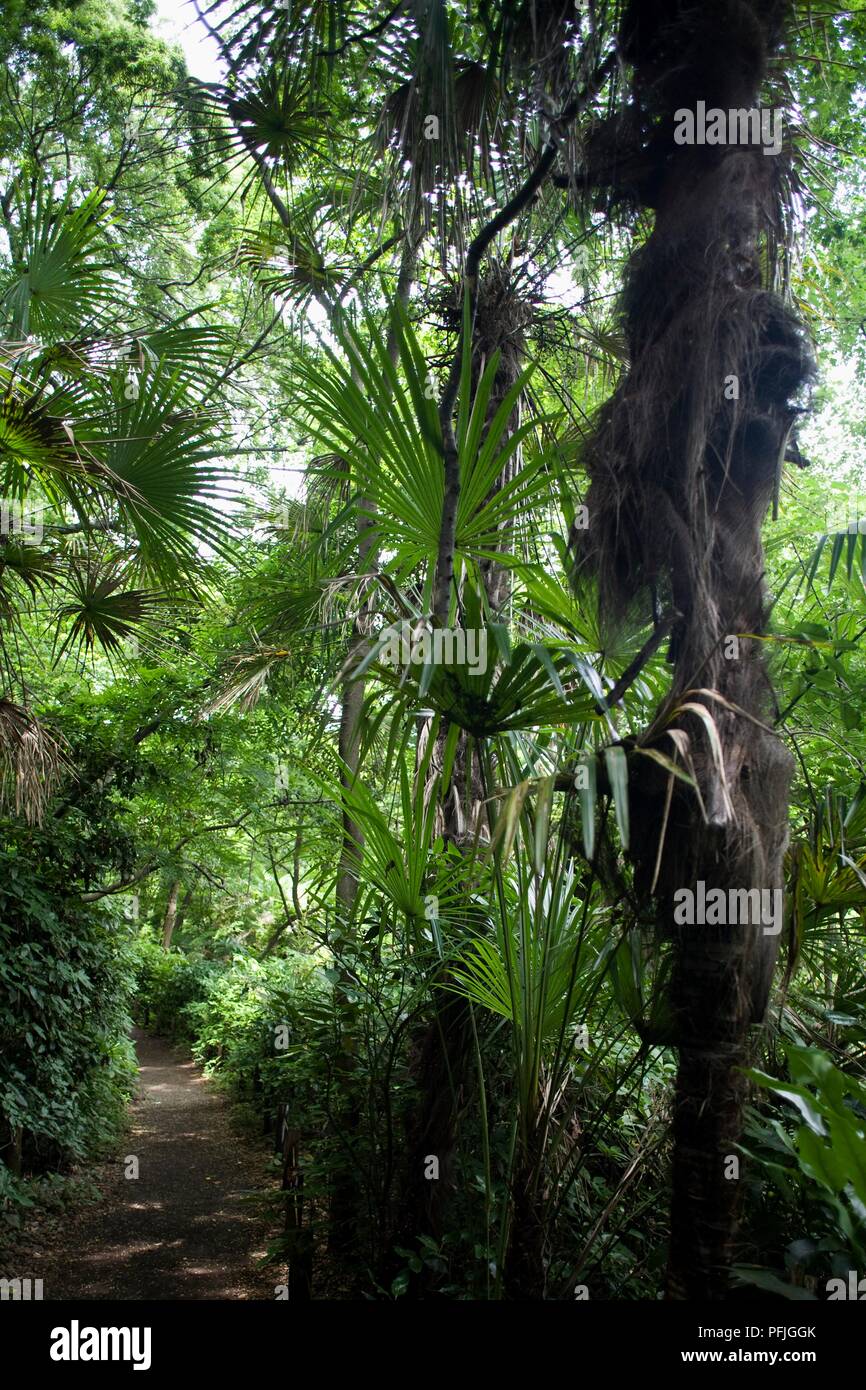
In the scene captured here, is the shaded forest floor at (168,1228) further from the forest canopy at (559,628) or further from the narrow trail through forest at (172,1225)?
the forest canopy at (559,628)

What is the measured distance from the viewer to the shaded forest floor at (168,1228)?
475 centimetres

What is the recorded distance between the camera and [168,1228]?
5.76 meters

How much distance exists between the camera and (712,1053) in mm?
2047

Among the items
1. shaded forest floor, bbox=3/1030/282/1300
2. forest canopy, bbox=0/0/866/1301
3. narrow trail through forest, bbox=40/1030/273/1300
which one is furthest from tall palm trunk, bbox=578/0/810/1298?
narrow trail through forest, bbox=40/1030/273/1300

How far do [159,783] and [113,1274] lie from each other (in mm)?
3135

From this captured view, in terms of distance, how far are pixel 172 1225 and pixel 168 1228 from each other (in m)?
0.06

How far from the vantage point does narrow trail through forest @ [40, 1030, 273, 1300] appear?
4.76 metres

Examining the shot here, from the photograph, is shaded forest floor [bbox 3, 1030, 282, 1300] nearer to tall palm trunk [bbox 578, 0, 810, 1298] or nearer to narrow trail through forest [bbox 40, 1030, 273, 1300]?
narrow trail through forest [bbox 40, 1030, 273, 1300]

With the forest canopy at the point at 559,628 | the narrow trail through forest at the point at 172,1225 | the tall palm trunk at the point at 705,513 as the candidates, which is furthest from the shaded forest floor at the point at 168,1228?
the tall palm trunk at the point at 705,513

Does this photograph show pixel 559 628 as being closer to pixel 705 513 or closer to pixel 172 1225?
pixel 705 513

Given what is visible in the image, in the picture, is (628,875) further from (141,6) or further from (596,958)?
(141,6)

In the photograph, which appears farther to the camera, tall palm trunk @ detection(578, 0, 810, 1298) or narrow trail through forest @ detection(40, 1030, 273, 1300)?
narrow trail through forest @ detection(40, 1030, 273, 1300)

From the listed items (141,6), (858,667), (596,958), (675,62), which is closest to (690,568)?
(596,958)
